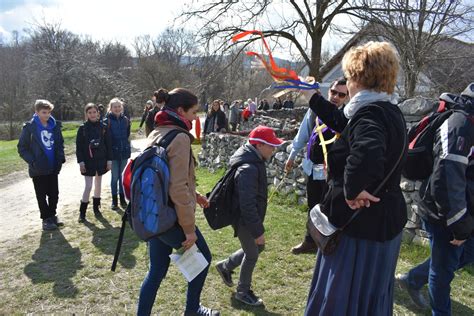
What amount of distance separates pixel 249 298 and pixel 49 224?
3.70 meters

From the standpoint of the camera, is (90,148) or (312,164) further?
(90,148)

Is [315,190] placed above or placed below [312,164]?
below

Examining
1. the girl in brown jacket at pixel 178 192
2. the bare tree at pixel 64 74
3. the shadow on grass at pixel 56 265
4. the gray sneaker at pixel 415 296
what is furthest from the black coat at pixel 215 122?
the bare tree at pixel 64 74

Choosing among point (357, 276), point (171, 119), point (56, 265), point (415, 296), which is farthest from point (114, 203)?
point (357, 276)

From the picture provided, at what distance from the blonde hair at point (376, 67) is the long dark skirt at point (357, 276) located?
905 millimetres

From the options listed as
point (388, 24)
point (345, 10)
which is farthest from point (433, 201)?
point (345, 10)

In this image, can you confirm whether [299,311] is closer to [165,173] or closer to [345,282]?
[345,282]

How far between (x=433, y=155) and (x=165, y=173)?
6.27ft

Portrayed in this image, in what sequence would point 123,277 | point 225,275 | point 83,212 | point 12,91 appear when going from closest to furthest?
point 225,275, point 123,277, point 83,212, point 12,91

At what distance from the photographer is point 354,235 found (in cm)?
211

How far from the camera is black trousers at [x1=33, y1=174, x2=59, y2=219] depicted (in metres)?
5.36

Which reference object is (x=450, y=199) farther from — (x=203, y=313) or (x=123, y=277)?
(x=123, y=277)

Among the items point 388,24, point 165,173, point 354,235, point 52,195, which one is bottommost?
point 52,195

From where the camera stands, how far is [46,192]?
216 inches
